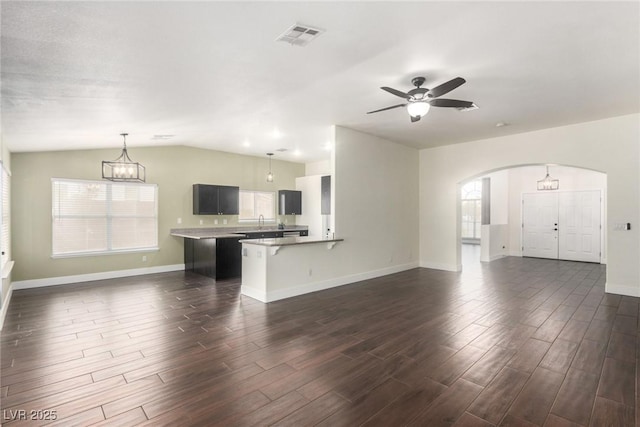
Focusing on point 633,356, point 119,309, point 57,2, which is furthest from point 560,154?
point 119,309

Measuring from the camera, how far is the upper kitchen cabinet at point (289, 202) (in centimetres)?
877

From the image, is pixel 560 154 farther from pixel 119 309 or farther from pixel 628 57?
pixel 119 309

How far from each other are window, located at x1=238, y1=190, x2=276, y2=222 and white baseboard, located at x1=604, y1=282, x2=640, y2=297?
7.41 m

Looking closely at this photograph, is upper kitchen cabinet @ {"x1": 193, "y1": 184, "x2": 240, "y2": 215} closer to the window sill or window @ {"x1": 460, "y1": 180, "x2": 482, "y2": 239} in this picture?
the window sill

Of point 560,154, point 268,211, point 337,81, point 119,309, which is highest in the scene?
point 337,81

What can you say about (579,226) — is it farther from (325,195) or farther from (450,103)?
(450,103)

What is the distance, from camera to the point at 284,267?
4.88m

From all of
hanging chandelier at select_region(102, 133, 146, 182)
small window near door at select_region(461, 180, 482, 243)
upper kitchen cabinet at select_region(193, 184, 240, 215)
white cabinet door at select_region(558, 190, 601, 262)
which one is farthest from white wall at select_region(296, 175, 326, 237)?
white cabinet door at select_region(558, 190, 601, 262)

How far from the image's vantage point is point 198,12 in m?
2.03

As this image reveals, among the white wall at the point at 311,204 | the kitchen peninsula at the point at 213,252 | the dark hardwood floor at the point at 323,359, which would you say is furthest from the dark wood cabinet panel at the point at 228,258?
the white wall at the point at 311,204

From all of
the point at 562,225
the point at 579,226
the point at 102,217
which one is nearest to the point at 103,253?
the point at 102,217

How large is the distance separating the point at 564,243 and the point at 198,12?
10753mm

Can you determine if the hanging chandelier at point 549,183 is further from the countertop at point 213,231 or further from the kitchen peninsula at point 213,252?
the kitchen peninsula at point 213,252

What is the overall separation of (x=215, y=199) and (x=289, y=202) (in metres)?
2.17
